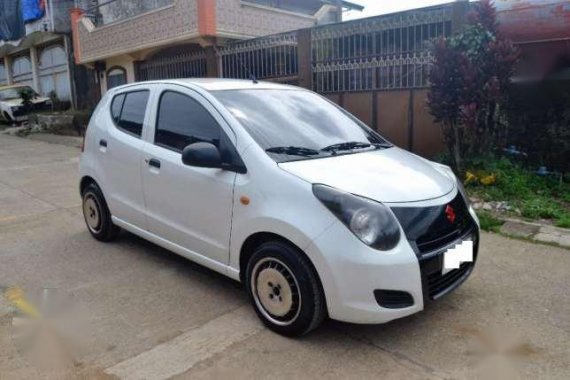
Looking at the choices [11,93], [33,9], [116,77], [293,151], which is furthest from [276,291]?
[11,93]

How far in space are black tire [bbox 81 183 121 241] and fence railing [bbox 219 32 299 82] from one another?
499 cm

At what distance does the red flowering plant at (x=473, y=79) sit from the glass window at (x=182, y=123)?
13.3 ft

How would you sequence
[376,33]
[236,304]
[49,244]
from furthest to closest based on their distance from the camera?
[376,33], [49,244], [236,304]

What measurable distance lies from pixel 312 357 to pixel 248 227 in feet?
2.99

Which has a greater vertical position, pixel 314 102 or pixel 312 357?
pixel 314 102

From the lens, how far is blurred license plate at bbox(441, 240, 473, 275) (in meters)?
3.11

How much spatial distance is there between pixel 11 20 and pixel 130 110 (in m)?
22.7

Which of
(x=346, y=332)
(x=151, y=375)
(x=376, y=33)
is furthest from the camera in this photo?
(x=376, y=33)

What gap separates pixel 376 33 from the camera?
27.9 ft

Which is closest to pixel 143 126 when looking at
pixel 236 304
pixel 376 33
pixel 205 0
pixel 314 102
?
pixel 314 102

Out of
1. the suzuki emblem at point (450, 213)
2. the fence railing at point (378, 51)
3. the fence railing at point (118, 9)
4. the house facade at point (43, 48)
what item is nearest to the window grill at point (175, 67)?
the fence railing at point (118, 9)

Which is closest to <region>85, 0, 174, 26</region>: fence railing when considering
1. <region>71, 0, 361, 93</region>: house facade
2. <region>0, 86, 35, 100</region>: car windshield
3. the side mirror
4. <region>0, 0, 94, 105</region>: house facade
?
<region>71, 0, 361, 93</region>: house facade

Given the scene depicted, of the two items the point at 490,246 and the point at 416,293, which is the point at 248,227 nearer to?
the point at 416,293

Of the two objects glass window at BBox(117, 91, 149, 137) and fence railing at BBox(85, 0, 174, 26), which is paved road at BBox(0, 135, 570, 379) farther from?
fence railing at BBox(85, 0, 174, 26)
